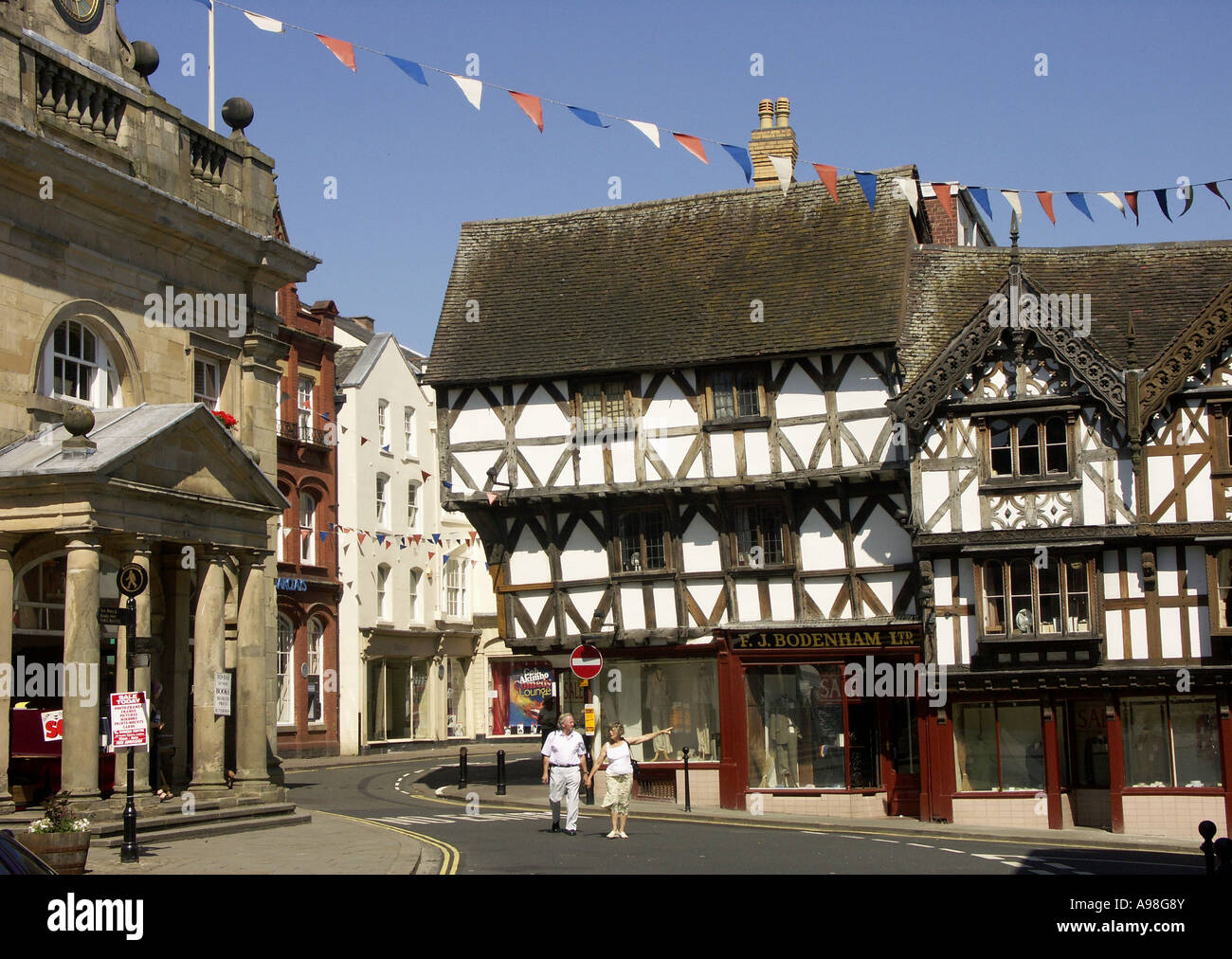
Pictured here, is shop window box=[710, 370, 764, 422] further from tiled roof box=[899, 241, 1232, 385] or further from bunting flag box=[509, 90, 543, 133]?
bunting flag box=[509, 90, 543, 133]

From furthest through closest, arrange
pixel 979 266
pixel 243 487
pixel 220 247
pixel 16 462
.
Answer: pixel 979 266 < pixel 220 247 < pixel 243 487 < pixel 16 462

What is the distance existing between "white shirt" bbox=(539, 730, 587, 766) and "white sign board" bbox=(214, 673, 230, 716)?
4613 millimetres

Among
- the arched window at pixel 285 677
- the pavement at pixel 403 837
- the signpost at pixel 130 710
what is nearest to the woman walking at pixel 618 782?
the pavement at pixel 403 837

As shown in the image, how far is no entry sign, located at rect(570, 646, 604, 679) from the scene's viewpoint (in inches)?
1137

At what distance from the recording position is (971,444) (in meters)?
28.5

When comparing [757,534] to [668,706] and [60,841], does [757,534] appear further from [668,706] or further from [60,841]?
[60,841]

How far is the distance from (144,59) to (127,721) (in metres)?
11.7

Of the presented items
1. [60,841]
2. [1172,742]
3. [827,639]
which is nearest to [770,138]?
[827,639]

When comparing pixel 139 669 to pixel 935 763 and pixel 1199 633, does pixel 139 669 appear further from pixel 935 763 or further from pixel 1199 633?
pixel 1199 633

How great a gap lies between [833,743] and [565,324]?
35.2ft

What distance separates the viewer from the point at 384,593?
2005 inches

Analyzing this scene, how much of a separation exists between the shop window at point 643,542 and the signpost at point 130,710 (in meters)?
14.0
